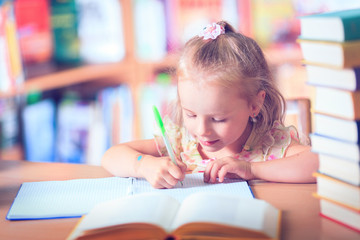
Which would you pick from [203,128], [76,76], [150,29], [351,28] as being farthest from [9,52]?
[351,28]

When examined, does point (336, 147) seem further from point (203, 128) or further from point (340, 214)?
point (203, 128)

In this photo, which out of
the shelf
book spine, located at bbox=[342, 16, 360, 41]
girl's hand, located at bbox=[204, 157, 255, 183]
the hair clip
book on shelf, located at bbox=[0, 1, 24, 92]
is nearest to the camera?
book spine, located at bbox=[342, 16, 360, 41]

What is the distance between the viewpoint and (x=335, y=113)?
805 millimetres

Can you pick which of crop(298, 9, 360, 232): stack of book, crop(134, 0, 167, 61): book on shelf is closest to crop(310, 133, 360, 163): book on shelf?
crop(298, 9, 360, 232): stack of book

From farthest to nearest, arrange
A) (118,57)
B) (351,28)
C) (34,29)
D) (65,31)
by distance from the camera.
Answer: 1. (118,57)
2. (65,31)
3. (34,29)
4. (351,28)

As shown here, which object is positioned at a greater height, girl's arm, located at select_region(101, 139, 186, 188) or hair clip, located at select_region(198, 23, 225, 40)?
hair clip, located at select_region(198, 23, 225, 40)

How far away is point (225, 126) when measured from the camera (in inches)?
43.9

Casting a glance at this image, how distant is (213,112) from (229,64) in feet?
0.43

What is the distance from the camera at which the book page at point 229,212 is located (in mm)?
779

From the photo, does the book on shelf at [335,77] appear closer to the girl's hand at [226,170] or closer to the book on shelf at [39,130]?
the girl's hand at [226,170]

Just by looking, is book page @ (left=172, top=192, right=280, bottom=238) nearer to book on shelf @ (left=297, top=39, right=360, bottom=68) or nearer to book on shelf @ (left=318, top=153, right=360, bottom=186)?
book on shelf @ (left=318, top=153, right=360, bottom=186)

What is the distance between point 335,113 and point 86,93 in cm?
188

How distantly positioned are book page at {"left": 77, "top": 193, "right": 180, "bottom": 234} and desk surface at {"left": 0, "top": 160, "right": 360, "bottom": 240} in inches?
2.5

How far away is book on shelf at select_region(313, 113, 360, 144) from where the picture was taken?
779 millimetres
